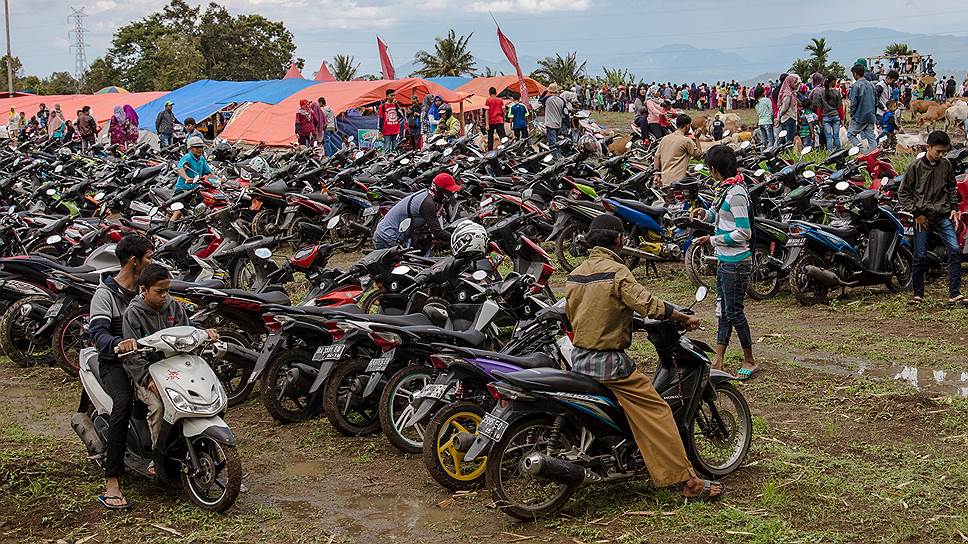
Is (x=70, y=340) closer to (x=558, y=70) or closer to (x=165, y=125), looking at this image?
(x=165, y=125)

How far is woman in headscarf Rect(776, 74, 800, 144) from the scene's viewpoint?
19077mm

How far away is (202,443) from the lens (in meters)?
5.62

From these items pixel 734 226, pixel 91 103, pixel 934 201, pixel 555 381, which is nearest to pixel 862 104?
pixel 934 201

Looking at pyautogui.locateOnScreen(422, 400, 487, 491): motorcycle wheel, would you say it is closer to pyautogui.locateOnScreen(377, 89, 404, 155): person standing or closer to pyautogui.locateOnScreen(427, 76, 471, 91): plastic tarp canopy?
pyautogui.locateOnScreen(377, 89, 404, 155): person standing

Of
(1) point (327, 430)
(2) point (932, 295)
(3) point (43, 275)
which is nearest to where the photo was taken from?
(1) point (327, 430)

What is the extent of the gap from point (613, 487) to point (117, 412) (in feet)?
9.34

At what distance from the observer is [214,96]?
124 feet

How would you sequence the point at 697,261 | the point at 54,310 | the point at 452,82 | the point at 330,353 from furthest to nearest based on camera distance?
1. the point at 452,82
2. the point at 697,261
3. the point at 54,310
4. the point at 330,353

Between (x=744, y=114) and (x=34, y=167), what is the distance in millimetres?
26659

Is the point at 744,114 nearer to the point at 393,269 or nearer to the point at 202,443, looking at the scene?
the point at 393,269

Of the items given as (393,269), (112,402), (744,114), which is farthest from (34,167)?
(744,114)

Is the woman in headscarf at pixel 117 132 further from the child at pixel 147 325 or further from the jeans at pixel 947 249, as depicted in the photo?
the child at pixel 147 325

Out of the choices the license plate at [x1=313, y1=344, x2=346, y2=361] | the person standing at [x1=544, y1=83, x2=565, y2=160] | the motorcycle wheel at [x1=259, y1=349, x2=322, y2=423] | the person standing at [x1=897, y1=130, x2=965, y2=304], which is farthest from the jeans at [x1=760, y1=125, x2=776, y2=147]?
the license plate at [x1=313, y1=344, x2=346, y2=361]

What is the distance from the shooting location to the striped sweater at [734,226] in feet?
25.0
